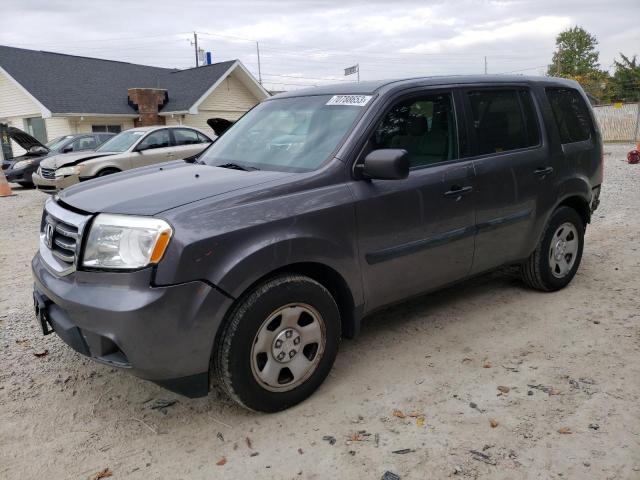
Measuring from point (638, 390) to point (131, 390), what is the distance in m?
3.07

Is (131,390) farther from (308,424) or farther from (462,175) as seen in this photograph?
(462,175)

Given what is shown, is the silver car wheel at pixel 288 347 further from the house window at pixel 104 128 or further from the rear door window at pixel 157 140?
the house window at pixel 104 128

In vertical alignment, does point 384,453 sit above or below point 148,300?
below

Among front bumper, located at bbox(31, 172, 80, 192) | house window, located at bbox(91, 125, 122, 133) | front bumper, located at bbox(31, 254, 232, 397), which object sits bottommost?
front bumper, located at bbox(31, 254, 232, 397)

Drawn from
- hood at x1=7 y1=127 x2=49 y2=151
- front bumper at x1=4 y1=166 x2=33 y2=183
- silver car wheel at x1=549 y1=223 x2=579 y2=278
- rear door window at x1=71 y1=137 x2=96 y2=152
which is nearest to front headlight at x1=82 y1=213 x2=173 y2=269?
silver car wheel at x1=549 y1=223 x2=579 y2=278

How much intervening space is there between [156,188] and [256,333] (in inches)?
40.7

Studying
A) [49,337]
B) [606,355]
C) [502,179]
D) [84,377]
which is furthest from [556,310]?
[49,337]

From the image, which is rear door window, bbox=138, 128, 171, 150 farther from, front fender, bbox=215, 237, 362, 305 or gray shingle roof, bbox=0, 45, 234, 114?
gray shingle roof, bbox=0, 45, 234, 114

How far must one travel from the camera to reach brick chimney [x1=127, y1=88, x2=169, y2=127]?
23828 mm

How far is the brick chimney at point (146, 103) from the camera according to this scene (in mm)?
23828

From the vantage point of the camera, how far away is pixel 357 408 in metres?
3.08

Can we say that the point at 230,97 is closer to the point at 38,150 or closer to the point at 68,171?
the point at 38,150

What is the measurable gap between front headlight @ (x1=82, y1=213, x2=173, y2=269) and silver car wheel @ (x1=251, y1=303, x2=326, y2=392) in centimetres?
70

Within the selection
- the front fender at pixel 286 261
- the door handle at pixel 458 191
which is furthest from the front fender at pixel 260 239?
the door handle at pixel 458 191
